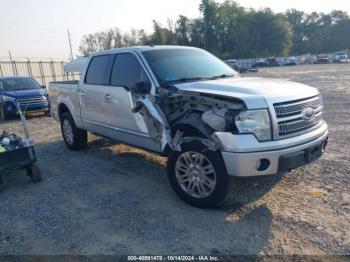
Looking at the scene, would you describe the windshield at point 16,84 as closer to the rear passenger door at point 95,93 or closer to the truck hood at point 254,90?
the rear passenger door at point 95,93

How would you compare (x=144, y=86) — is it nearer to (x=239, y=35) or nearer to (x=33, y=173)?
(x=33, y=173)

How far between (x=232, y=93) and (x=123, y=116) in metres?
2.04

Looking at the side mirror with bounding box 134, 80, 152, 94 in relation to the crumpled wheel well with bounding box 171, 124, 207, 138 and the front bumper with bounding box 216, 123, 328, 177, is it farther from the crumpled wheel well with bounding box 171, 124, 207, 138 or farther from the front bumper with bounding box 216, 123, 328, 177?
the front bumper with bounding box 216, 123, 328, 177

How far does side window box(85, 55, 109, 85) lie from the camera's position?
593cm

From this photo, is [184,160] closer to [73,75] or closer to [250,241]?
[250,241]

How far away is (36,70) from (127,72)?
22.6 m

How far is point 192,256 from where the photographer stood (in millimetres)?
3211

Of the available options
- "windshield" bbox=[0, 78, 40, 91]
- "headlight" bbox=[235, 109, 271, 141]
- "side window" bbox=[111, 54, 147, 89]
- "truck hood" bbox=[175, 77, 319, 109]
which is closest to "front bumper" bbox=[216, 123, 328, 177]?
"headlight" bbox=[235, 109, 271, 141]

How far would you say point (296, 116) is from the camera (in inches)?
155

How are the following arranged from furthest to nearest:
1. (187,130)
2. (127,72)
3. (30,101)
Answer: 1. (30,101)
2. (127,72)
3. (187,130)

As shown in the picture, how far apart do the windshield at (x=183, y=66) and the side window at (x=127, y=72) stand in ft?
0.67

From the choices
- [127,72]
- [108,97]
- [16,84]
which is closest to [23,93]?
[16,84]

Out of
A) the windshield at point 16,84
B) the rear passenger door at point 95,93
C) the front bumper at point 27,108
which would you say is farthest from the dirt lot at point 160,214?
the windshield at point 16,84

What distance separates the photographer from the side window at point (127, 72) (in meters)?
5.05
